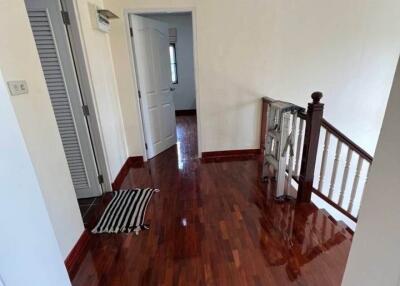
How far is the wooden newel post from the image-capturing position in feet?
6.59

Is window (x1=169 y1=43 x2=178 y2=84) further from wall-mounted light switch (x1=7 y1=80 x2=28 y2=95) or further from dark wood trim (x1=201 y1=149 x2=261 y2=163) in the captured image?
wall-mounted light switch (x1=7 y1=80 x2=28 y2=95)

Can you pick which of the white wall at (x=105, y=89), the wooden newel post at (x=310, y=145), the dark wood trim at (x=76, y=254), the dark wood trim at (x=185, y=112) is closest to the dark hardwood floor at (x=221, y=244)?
the dark wood trim at (x=76, y=254)

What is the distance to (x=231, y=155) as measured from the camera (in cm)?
361

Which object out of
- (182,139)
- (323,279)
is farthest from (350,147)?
(182,139)

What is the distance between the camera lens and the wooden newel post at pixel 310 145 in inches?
79.0

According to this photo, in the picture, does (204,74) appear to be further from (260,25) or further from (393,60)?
(393,60)

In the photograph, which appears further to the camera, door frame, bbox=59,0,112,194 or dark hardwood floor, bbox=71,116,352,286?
door frame, bbox=59,0,112,194

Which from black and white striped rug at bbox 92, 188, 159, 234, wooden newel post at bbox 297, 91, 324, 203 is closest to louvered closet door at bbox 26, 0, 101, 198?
black and white striped rug at bbox 92, 188, 159, 234

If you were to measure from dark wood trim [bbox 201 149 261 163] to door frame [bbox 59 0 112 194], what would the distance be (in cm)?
153

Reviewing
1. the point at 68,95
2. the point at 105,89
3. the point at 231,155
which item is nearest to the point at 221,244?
the point at 231,155

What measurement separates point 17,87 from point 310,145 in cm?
227

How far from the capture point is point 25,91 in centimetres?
134

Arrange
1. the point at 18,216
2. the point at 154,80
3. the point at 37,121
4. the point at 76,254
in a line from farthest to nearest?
the point at 154,80, the point at 76,254, the point at 37,121, the point at 18,216

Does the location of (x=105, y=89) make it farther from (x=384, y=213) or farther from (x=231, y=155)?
(x=384, y=213)
